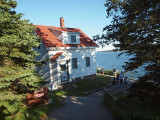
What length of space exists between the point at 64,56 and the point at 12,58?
763cm

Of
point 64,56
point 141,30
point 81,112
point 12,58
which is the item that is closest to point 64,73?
point 64,56

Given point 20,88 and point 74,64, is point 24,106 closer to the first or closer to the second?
point 20,88

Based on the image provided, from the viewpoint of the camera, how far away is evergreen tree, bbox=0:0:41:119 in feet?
20.8

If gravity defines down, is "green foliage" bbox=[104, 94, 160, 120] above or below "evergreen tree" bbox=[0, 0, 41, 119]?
below

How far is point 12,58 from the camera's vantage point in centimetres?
742

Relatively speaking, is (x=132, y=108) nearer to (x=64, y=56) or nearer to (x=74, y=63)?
(x=64, y=56)

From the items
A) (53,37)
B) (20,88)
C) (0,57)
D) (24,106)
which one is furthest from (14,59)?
(53,37)

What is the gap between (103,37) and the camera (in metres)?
9.62

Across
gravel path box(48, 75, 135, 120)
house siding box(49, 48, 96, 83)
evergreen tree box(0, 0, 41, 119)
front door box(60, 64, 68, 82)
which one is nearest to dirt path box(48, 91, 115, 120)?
gravel path box(48, 75, 135, 120)

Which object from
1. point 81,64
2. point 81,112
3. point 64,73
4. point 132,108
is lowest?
point 81,112

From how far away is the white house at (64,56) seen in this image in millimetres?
14383

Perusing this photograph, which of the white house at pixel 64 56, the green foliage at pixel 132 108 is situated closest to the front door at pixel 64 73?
the white house at pixel 64 56

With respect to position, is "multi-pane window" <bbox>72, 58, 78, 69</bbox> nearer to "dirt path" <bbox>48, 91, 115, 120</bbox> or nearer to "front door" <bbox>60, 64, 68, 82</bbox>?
"front door" <bbox>60, 64, 68, 82</bbox>

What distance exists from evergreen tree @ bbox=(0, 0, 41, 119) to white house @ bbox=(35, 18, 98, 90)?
20.8ft
